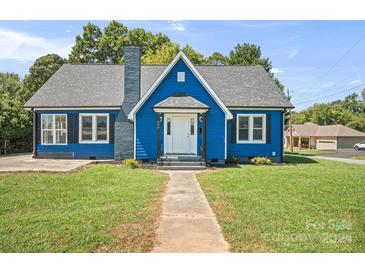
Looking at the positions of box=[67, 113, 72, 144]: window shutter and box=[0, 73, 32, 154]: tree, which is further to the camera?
box=[0, 73, 32, 154]: tree

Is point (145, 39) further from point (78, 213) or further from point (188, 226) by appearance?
point (188, 226)

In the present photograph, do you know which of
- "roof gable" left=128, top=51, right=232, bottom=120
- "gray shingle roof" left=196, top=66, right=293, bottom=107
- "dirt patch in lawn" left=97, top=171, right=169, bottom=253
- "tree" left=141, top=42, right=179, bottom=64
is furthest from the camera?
"tree" left=141, top=42, right=179, bottom=64

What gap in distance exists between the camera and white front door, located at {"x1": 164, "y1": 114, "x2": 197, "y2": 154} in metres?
15.7

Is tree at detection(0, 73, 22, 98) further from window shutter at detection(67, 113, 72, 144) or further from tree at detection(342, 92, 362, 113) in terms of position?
tree at detection(342, 92, 362, 113)

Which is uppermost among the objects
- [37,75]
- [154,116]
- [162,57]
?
[162,57]

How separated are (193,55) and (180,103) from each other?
29542 millimetres

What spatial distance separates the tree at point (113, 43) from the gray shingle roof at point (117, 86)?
2531cm

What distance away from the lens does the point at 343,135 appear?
55.3 m

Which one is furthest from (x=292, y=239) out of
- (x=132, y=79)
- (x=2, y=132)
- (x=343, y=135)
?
(x=343, y=135)

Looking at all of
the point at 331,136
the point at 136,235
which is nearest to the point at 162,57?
the point at 136,235

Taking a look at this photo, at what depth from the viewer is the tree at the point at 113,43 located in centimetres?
A: 4597

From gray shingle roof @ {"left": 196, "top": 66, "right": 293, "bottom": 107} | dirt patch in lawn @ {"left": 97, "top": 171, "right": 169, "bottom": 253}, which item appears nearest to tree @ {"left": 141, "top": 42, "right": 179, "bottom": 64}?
gray shingle roof @ {"left": 196, "top": 66, "right": 293, "bottom": 107}

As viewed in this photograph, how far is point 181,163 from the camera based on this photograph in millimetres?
14258

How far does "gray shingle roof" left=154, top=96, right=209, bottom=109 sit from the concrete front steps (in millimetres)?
2571
